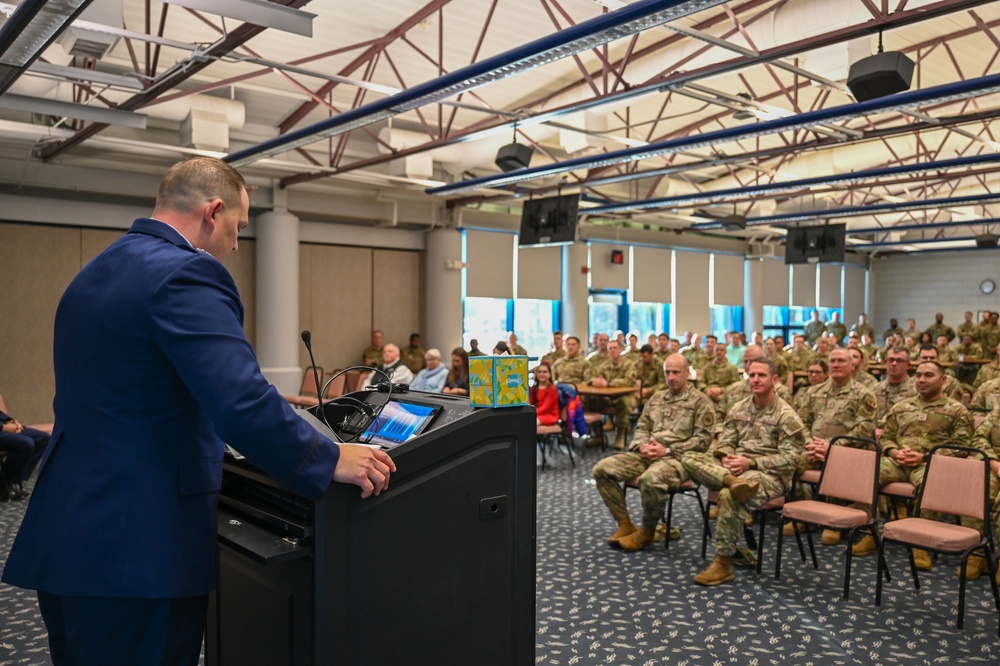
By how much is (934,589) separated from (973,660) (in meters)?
1.06

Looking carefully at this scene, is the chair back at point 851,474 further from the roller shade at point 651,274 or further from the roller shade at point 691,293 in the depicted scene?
the roller shade at point 691,293

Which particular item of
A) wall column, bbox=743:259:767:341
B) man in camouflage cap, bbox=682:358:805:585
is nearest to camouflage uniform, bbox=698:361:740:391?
man in camouflage cap, bbox=682:358:805:585

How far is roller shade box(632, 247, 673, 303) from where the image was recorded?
56.6ft

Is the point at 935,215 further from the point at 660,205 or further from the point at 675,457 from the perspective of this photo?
the point at 675,457

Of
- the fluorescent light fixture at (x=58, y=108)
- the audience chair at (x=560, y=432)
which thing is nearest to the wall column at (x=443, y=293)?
the audience chair at (x=560, y=432)

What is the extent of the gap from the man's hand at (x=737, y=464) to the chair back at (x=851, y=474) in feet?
1.49

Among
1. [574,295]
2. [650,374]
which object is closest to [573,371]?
[650,374]

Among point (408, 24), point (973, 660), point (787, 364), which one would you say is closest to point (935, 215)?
point (787, 364)

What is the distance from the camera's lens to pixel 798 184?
433 inches

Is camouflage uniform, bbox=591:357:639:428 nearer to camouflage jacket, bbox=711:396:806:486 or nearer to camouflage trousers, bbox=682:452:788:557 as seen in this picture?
camouflage jacket, bbox=711:396:806:486

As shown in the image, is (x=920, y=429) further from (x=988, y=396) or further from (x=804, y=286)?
(x=804, y=286)

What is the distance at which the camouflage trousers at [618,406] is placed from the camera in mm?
10102

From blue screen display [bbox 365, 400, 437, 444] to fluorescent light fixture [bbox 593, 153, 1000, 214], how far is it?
900 cm

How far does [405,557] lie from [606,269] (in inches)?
592
